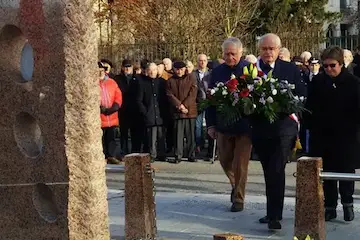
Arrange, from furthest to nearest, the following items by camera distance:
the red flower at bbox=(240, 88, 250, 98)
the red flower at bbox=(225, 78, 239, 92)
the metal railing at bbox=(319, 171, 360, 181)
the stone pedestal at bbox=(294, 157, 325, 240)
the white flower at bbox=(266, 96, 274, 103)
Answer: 1. the red flower at bbox=(225, 78, 239, 92)
2. the red flower at bbox=(240, 88, 250, 98)
3. the white flower at bbox=(266, 96, 274, 103)
4. the stone pedestal at bbox=(294, 157, 325, 240)
5. the metal railing at bbox=(319, 171, 360, 181)

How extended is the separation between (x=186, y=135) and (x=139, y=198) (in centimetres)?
714

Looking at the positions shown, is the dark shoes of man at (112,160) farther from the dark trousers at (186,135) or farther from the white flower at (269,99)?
the white flower at (269,99)

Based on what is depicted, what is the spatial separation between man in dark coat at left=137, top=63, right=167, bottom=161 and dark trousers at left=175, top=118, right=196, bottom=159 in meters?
0.42

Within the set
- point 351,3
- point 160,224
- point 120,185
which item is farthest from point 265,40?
point 351,3

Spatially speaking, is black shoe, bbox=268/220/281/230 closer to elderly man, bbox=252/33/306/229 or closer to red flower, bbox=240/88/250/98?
elderly man, bbox=252/33/306/229

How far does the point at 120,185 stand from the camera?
12.7 metres

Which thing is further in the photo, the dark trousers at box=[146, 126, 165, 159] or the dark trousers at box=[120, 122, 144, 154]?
the dark trousers at box=[120, 122, 144, 154]

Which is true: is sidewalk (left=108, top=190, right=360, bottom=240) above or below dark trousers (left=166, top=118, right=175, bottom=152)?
below

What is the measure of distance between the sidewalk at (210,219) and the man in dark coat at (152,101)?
13.7 feet

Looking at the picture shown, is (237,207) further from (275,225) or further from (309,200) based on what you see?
(309,200)

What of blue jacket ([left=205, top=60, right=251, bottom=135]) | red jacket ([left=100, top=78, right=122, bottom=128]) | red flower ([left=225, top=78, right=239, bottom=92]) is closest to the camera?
red flower ([left=225, top=78, right=239, bottom=92])

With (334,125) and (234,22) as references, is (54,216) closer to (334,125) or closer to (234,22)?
(334,125)

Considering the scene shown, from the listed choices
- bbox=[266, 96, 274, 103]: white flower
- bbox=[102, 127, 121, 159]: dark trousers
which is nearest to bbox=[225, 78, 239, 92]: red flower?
bbox=[266, 96, 274, 103]: white flower

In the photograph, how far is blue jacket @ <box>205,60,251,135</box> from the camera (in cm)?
941
